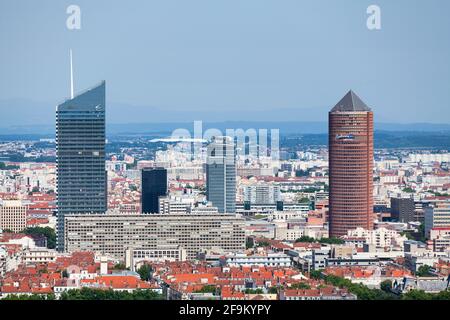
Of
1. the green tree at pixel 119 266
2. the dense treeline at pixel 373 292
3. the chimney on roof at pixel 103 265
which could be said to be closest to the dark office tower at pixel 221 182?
the chimney on roof at pixel 103 265

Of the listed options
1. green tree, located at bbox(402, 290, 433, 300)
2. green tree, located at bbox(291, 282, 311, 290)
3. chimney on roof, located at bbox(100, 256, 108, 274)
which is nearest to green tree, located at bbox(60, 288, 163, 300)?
green tree, located at bbox(291, 282, 311, 290)

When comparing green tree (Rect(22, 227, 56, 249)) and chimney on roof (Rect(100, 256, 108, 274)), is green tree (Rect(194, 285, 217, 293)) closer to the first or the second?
chimney on roof (Rect(100, 256, 108, 274))

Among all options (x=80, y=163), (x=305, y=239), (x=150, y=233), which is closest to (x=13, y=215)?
(x=80, y=163)

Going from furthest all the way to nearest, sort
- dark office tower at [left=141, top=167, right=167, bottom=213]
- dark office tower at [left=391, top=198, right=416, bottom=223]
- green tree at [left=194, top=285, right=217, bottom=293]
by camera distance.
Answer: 1. dark office tower at [left=391, top=198, right=416, bottom=223]
2. dark office tower at [left=141, top=167, right=167, bottom=213]
3. green tree at [left=194, top=285, right=217, bottom=293]

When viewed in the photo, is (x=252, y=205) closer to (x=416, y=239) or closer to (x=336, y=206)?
(x=336, y=206)

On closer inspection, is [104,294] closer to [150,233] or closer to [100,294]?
[100,294]

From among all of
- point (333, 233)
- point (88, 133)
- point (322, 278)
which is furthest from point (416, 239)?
point (322, 278)
